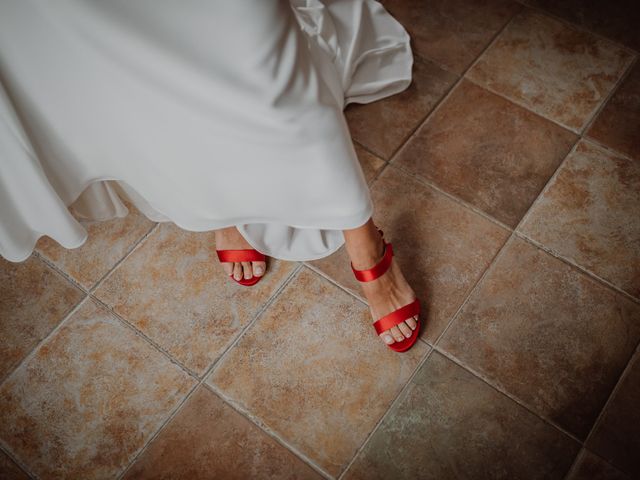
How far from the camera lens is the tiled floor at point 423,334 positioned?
1115mm

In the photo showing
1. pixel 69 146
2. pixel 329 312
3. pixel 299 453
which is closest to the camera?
pixel 69 146

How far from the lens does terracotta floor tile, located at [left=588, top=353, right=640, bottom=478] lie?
3.54ft

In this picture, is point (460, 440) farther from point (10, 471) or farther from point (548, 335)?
point (10, 471)

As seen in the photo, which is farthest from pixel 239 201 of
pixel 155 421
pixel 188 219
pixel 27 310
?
pixel 27 310

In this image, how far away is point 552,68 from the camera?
5.05 ft

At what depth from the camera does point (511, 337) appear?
3.95 ft

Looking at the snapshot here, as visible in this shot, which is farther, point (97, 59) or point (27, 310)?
point (27, 310)

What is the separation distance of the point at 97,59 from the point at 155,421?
29.7 inches

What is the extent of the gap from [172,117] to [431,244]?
72cm

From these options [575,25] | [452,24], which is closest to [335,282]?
[452,24]

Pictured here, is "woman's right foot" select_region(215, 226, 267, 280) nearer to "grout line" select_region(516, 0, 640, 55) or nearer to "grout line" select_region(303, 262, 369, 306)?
"grout line" select_region(303, 262, 369, 306)

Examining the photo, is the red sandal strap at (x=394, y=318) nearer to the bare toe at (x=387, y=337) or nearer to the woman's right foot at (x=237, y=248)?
the bare toe at (x=387, y=337)

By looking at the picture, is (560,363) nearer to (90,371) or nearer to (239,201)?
(239,201)

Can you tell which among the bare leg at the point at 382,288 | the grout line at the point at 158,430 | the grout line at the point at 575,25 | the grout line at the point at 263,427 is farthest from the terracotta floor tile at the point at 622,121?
the grout line at the point at 158,430
